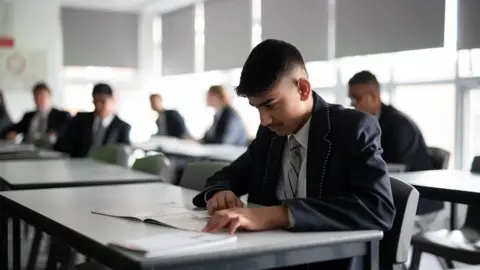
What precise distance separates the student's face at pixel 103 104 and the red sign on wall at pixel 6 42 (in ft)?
14.6

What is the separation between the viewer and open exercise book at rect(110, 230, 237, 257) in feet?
4.10

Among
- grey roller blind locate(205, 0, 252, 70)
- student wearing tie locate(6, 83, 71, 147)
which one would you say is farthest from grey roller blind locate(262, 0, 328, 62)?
student wearing tie locate(6, 83, 71, 147)

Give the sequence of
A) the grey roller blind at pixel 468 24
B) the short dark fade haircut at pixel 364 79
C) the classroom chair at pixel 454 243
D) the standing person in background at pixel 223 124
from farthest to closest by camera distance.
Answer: the standing person in background at pixel 223 124, the grey roller blind at pixel 468 24, the short dark fade haircut at pixel 364 79, the classroom chair at pixel 454 243

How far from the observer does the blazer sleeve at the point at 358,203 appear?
4.93ft

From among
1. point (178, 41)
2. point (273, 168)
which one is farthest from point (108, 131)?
point (178, 41)

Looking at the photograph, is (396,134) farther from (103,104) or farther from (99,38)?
(99,38)

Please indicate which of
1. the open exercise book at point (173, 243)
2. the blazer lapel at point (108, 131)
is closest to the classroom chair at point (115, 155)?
the blazer lapel at point (108, 131)

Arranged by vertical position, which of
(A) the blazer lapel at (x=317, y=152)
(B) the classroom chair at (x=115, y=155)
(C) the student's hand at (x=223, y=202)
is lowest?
(B) the classroom chair at (x=115, y=155)

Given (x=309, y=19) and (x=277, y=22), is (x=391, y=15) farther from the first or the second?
(x=277, y=22)

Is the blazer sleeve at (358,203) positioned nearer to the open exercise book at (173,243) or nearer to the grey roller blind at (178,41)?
the open exercise book at (173,243)

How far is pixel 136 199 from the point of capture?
7.07 feet

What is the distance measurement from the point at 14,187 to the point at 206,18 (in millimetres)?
5839

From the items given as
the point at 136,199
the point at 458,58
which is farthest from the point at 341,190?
the point at 458,58

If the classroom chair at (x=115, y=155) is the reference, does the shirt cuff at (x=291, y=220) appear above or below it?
above
